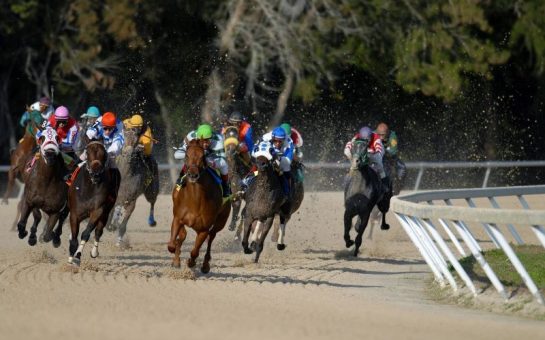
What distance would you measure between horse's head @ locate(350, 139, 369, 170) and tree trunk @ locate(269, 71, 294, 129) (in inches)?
550

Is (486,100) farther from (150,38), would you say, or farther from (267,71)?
(150,38)

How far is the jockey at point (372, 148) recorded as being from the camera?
16672 mm

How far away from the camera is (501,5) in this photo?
3300cm

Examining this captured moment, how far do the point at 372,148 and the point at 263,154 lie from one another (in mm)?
3155

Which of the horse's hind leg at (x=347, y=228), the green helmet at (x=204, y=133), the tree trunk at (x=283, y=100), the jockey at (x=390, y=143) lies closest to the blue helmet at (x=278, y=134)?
the horse's hind leg at (x=347, y=228)

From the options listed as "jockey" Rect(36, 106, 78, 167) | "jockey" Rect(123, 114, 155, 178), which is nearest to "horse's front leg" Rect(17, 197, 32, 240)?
"jockey" Rect(36, 106, 78, 167)

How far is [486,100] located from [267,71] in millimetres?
6697

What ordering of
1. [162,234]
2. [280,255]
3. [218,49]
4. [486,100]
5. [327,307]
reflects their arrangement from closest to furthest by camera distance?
[327,307] < [280,255] < [162,234] < [218,49] < [486,100]

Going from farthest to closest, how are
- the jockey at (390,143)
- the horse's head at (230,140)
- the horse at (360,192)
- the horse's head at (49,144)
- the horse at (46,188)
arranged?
the jockey at (390,143) < the horse's head at (230,140) < the horse at (360,192) < the horse at (46,188) < the horse's head at (49,144)

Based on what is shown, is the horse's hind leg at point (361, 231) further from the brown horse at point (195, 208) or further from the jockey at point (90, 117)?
the brown horse at point (195, 208)

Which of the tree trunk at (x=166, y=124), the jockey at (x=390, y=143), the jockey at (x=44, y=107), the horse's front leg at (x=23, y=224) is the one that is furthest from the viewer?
the tree trunk at (x=166, y=124)

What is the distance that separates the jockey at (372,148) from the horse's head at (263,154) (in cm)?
217

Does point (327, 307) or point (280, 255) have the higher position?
point (327, 307)

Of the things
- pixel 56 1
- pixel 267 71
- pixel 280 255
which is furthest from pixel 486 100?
pixel 280 255
